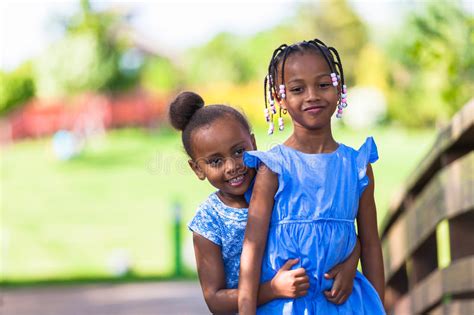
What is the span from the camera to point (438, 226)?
16.1 feet

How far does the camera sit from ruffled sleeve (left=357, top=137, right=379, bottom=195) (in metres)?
2.65

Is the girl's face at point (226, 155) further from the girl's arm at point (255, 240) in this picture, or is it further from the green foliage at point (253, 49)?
the green foliage at point (253, 49)

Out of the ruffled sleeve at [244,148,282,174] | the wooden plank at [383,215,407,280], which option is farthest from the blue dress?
the wooden plank at [383,215,407,280]

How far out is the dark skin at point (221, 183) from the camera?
270 cm

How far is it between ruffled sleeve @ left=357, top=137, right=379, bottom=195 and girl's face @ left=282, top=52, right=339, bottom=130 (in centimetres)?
14

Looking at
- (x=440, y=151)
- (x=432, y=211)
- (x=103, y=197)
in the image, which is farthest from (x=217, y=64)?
(x=440, y=151)

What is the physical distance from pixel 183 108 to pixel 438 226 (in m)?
2.39

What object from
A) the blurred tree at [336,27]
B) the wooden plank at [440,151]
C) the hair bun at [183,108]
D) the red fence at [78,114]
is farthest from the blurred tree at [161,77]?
the hair bun at [183,108]

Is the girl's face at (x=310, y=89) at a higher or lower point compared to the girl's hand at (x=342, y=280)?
higher

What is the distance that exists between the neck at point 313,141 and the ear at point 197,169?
1.05 ft

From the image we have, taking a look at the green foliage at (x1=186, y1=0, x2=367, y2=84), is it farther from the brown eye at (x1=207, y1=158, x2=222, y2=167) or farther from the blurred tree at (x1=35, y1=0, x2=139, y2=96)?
the brown eye at (x1=207, y1=158, x2=222, y2=167)

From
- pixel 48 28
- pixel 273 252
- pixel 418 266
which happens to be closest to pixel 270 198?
pixel 273 252

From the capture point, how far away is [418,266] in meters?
5.39

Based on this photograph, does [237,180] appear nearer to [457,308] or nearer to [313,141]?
[313,141]
